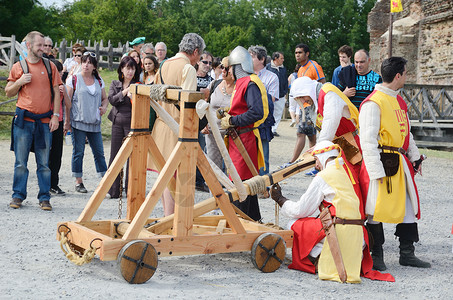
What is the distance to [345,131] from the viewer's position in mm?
6152

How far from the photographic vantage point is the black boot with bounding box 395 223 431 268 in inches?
228

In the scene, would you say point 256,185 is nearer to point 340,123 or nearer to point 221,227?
point 221,227

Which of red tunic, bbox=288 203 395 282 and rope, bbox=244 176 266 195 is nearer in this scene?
red tunic, bbox=288 203 395 282

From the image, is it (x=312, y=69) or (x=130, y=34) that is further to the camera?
(x=130, y=34)

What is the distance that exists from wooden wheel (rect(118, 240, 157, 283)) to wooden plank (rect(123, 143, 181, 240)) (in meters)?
0.11

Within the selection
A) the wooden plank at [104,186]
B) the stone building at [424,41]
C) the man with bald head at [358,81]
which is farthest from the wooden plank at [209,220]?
the stone building at [424,41]

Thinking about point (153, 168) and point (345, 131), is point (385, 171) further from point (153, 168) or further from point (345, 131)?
point (153, 168)

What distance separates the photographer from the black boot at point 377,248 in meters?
5.65

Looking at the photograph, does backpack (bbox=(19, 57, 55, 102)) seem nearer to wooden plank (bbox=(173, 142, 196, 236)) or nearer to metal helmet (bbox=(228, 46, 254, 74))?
metal helmet (bbox=(228, 46, 254, 74))

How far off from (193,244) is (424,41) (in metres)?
22.9

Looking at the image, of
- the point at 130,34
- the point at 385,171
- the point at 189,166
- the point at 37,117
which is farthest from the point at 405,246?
the point at 130,34

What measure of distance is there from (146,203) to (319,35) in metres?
52.3

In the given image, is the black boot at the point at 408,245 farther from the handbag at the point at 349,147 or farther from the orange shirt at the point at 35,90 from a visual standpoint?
the orange shirt at the point at 35,90

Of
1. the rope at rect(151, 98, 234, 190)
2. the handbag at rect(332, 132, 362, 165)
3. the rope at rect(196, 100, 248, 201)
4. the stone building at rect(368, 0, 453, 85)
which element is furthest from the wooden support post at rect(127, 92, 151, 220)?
the stone building at rect(368, 0, 453, 85)
